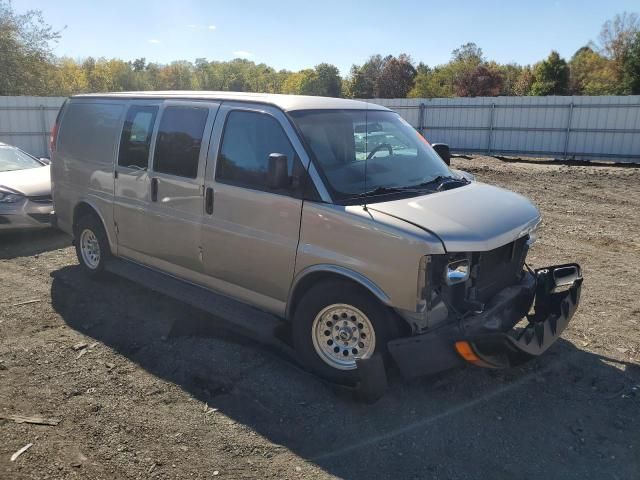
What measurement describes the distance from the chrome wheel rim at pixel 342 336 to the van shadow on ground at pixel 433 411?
27cm

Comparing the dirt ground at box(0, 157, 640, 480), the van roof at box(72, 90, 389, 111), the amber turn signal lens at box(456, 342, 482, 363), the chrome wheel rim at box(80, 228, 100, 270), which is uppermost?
the van roof at box(72, 90, 389, 111)

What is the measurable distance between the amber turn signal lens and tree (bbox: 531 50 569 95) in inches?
1994

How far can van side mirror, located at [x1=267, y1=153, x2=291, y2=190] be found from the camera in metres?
3.96

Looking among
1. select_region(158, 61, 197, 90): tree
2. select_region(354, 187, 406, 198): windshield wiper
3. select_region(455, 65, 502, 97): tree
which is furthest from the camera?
select_region(158, 61, 197, 90): tree

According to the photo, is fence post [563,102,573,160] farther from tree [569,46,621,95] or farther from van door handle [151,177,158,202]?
tree [569,46,621,95]

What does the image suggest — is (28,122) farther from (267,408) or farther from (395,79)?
(395,79)

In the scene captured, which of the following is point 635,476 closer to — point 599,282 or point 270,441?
point 270,441

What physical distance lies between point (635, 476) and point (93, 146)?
587 centimetres

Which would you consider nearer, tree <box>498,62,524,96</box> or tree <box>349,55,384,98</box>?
tree <box>498,62,524,96</box>

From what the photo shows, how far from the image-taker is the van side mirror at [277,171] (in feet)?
13.0

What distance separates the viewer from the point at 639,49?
37.2 m

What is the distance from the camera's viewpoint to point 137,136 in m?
5.56

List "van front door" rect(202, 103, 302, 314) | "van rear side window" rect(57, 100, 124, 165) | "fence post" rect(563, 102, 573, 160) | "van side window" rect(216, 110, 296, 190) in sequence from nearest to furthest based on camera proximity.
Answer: "van front door" rect(202, 103, 302, 314), "van side window" rect(216, 110, 296, 190), "van rear side window" rect(57, 100, 124, 165), "fence post" rect(563, 102, 573, 160)

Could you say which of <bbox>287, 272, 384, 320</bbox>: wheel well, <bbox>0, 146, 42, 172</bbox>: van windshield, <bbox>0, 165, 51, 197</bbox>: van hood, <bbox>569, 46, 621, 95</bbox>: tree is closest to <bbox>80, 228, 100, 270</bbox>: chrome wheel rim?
<bbox>0, 165, 51, 197</bbox>: van hood
